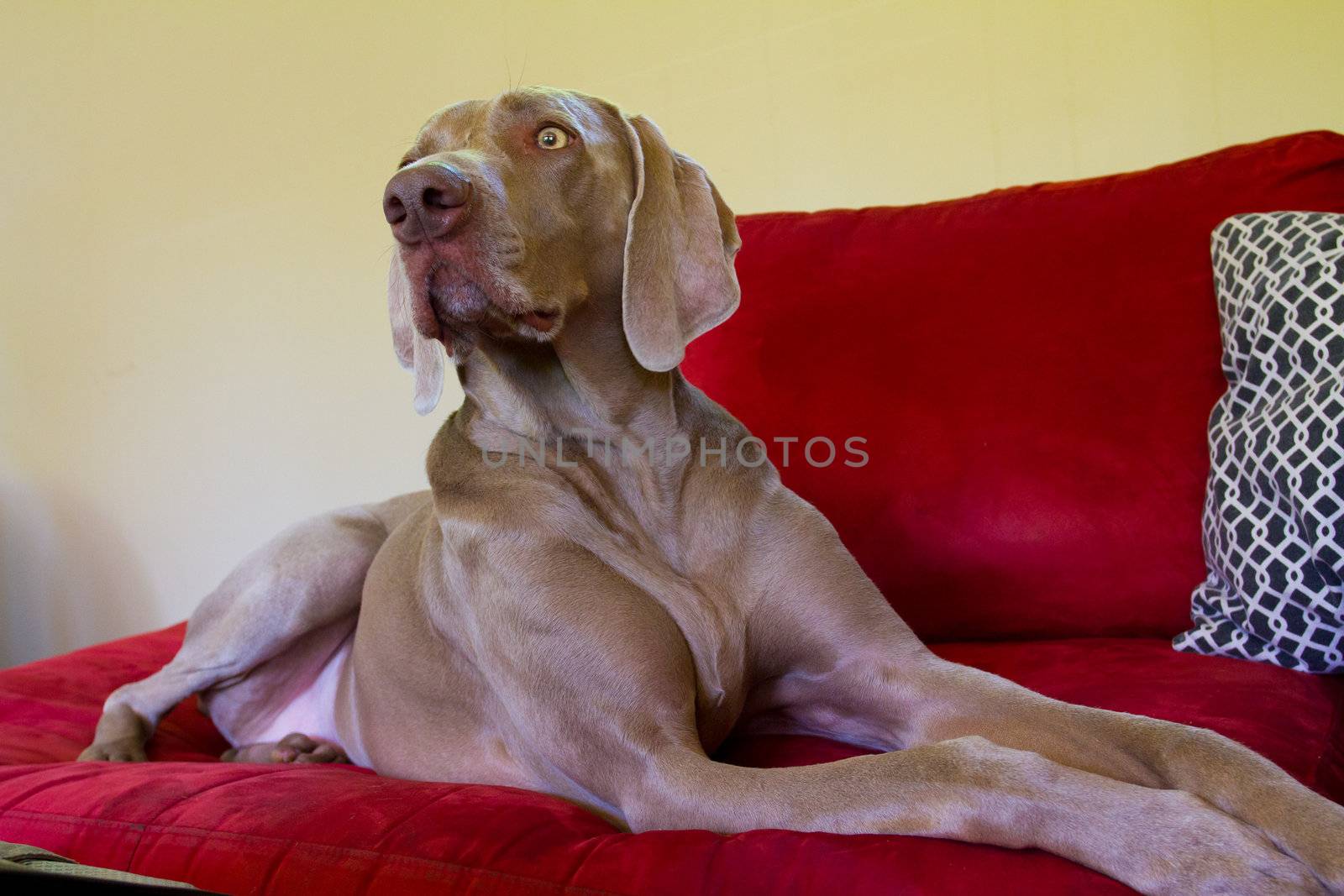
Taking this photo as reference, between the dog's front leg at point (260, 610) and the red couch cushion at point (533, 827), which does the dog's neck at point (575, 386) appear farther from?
the dog's front leg at point (260, 610)

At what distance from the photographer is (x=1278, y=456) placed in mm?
1653

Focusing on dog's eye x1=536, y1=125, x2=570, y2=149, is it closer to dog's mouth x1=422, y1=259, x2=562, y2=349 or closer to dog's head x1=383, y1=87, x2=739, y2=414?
dog's head x1=383, y1=87, x2=739, y2=414

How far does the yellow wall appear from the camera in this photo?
2.78 m

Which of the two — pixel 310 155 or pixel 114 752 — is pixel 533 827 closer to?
pixel 114 752

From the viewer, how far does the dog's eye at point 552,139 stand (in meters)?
1.58

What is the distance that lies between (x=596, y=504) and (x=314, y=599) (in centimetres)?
92

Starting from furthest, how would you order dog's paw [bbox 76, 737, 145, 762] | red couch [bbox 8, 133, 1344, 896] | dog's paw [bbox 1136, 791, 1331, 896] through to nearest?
1. dog's paw [bbox 76, 737, 145, 762]
2. red couch [bbox 8, 133, 1344, 896]
3. dog's paw [bbox 1136, 791, 1331, 896]

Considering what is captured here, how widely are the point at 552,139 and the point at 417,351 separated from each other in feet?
1.31

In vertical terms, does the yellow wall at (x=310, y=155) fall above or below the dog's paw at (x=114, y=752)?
above

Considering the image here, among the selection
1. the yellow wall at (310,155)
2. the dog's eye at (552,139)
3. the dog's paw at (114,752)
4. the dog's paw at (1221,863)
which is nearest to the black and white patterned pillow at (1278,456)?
the dog's paw at (1221,863)

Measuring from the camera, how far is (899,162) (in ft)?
9.87

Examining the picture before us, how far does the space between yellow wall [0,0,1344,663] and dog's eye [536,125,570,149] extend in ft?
5.37

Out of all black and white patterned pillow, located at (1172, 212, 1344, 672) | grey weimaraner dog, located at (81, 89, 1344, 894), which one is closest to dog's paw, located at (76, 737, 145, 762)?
grey weimaraner dog, located at (81, 89, 1344, 894)

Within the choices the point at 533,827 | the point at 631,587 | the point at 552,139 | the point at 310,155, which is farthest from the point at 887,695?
the point at 310,155
